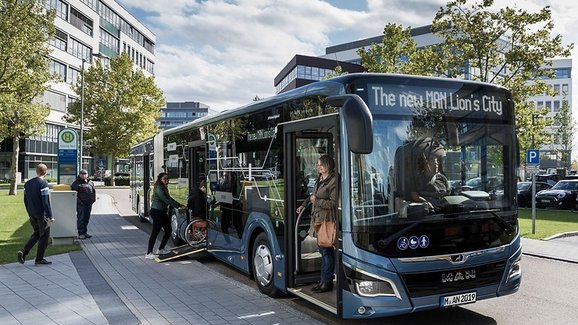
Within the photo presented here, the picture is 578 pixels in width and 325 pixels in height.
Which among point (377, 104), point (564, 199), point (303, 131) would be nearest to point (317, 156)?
point (303, 131)

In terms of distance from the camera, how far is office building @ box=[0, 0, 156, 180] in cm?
5103

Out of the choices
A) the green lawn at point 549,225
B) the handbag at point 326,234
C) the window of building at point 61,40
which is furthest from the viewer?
the window of building at point 61,40

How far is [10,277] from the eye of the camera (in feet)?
26.2

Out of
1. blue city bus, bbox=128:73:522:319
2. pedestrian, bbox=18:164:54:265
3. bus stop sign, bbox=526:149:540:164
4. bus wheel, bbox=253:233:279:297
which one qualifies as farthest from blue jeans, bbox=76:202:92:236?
bus stop sign, bbox=526:149:540:164

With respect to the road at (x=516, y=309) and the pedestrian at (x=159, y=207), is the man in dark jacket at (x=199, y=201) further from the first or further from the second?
the road at (x=516, y=309)

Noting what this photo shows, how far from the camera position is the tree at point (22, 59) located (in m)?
21.2

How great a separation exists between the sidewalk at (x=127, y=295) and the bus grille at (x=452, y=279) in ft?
4.84

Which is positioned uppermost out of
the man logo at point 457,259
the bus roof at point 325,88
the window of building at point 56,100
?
the window of building at point 56,100

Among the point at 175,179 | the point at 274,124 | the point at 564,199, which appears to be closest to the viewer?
the point at 274,124

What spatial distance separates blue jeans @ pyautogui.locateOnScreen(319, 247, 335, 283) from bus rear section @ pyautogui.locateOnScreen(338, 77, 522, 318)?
2.10 ft

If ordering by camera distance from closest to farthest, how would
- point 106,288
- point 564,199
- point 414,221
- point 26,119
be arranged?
1. point 414,221
2. point 106,288
3. point 564,199
4. point 26,119

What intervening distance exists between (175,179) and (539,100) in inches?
3996

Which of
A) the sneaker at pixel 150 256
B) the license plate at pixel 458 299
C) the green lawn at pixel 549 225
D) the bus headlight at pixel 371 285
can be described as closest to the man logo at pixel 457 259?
the license plate at pixel 458 299

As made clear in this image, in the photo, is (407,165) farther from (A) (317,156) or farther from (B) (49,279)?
(B) (49,279)
